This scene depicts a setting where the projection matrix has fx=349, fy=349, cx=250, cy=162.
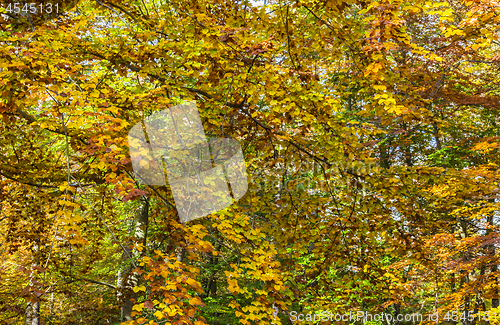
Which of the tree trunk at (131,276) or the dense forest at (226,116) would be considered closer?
the dense forest at (226,116)

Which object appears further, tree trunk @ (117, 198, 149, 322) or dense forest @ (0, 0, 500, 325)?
tree trunk @ (117, 198, 149, 322)

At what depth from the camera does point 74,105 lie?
116 inches

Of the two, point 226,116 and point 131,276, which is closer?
point 226,116

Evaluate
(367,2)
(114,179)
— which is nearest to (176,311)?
(114,179)

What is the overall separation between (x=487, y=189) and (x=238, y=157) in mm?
3321

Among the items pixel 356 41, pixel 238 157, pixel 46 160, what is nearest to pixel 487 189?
pixel 356 41

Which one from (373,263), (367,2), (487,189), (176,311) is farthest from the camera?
(373,263)

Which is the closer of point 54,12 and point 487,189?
point 54,12

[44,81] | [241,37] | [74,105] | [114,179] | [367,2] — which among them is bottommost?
[114,179]

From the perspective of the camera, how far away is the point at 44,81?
3105mm

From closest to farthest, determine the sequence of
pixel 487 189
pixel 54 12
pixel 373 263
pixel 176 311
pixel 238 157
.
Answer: pixel 176 311 < pixel 54 12 < pixel 487 189 < pixel 373 263 < pixel 238 157

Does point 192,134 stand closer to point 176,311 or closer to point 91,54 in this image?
point 91,54

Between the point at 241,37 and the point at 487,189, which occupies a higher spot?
the point at 241,37

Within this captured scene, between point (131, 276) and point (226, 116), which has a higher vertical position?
point (226, 116)
